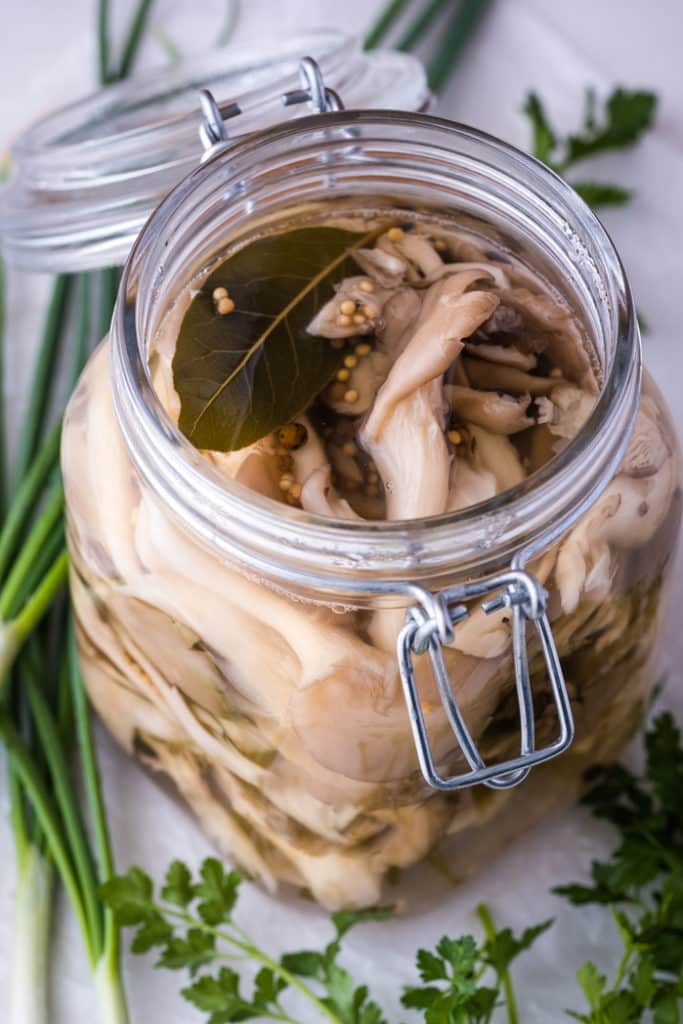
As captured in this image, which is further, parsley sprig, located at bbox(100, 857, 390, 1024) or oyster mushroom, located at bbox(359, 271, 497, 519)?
parsley sprig, located at bbox(100, 857, 390, 1024)

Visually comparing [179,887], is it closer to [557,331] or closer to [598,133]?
[557,331]

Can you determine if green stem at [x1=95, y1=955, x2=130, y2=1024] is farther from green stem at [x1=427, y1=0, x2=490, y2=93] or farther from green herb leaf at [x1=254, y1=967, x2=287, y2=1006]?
green stem at [x1=427, y1=0, x2=490, y2=93]

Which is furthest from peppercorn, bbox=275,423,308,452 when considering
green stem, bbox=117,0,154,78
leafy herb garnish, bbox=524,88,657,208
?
green stem, bbox=117,0,154,78

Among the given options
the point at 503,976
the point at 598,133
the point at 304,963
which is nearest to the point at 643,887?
the point at 503,976

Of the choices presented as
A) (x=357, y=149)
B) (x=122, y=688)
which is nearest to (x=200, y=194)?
(x=357, y=149)

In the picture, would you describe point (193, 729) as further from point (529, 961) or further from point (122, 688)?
point (529, 961)

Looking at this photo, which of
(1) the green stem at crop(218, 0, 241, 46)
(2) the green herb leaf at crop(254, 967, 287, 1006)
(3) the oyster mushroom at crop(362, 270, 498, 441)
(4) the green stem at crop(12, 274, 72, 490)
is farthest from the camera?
(1) the green stem at crop(218, 0, 241, 46)

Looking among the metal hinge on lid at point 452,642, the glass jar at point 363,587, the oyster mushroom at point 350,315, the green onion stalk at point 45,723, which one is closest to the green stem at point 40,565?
the green onion stalk at point 45,723
